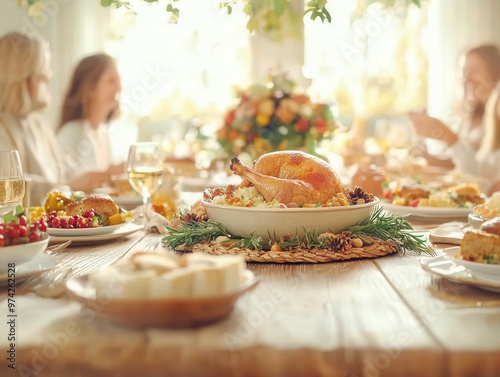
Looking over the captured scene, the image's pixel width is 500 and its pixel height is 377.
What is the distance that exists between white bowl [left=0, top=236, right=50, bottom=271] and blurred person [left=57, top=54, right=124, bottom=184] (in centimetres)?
322

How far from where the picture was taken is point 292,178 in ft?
4.67

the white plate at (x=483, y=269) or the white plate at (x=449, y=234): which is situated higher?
the white plate at (x=483, y=269)

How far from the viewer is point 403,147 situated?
3.96 meters

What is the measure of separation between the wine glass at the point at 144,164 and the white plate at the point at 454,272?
2.65 feet

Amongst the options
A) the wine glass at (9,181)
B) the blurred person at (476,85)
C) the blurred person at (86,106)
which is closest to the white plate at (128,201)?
the wine glass at (9,181)

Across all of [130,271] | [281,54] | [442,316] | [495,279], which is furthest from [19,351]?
[281,54]

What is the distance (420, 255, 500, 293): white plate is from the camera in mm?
1054

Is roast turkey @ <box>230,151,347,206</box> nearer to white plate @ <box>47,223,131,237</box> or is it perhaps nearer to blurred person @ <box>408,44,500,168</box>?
white plate @ <box>47,223,131,237</box>

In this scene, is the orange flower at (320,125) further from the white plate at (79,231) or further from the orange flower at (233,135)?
the white plate at (79,231)

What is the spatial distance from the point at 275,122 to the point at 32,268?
188cm

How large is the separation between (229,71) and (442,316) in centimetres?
502

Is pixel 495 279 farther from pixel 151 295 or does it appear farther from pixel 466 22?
pixel 466 22

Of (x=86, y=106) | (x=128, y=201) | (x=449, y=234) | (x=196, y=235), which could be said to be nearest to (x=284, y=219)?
(x=196, y=235)

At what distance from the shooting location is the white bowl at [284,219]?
4.33 feet
